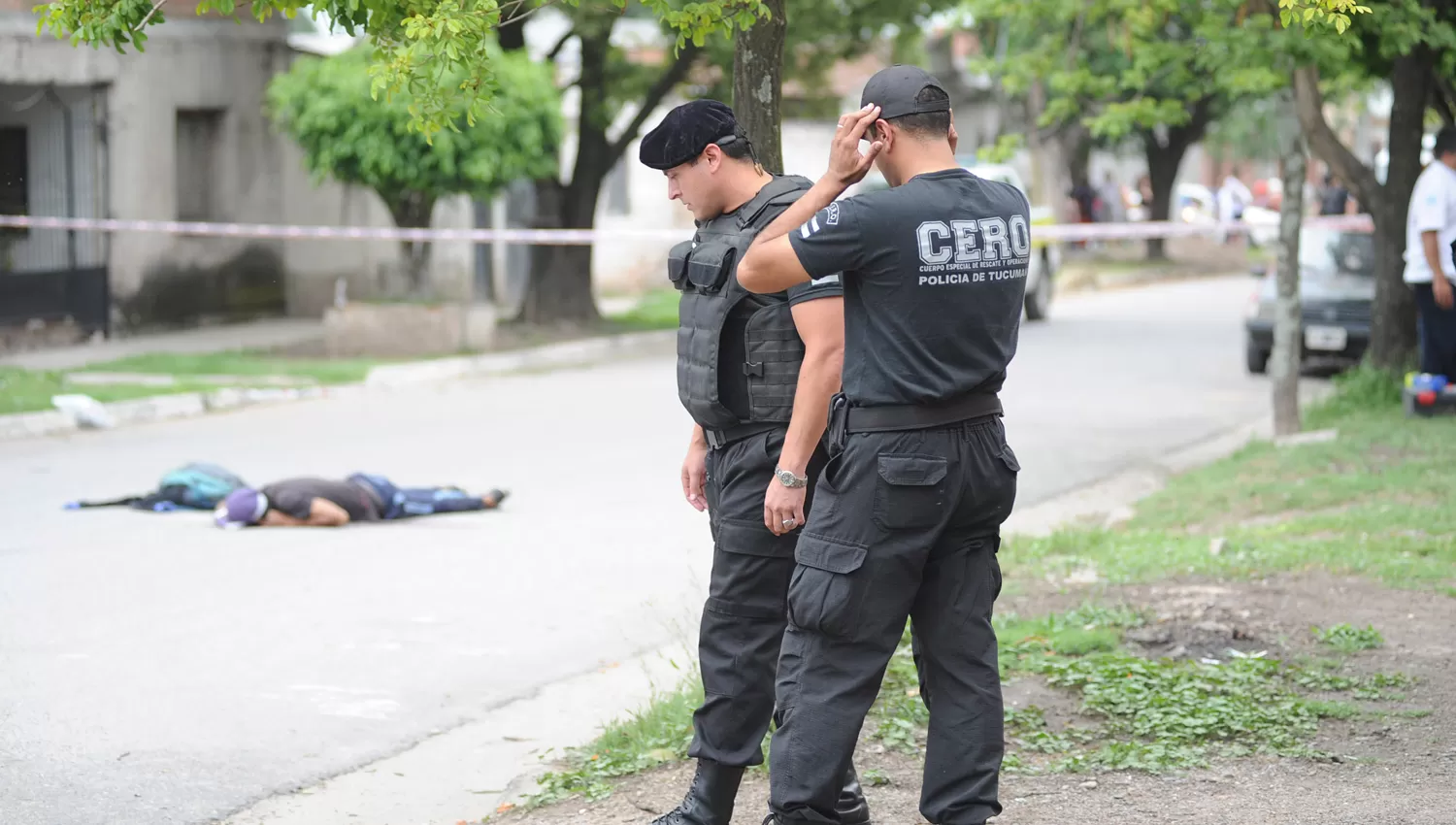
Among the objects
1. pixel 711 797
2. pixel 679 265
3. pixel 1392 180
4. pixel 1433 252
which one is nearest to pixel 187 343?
pixel 1392 180

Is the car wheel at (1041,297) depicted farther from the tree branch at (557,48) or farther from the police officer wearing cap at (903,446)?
the police officer wearing cap at (903,446)

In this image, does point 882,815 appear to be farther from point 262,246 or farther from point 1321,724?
point 262,246

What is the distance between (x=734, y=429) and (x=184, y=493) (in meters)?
5.90

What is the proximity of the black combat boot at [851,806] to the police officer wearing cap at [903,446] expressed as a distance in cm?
47

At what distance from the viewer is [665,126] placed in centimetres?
419

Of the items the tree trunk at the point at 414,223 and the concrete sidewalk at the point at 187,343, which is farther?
the tree trunk at the point at 414,223

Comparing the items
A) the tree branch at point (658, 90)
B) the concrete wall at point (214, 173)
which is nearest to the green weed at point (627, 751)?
the concrete wall at point (214, 173)

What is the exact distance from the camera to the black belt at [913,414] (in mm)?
3701

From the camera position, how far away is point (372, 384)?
15508 millimetres

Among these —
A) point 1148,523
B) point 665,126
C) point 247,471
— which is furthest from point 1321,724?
point 247,471

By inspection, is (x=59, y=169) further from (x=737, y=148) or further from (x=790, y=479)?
(x=790, y=479)

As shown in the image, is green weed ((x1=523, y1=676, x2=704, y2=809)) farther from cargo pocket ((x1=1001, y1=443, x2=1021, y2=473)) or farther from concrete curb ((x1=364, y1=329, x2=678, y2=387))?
concrete curb ((x1=364, y1=329, x2=678, y2=387))

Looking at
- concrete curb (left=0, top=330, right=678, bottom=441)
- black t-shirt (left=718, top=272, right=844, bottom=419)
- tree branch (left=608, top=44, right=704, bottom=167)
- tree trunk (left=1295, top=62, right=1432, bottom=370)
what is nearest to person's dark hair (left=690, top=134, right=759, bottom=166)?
black t-shirt (left=718, top=272, right=844, bottom=419)

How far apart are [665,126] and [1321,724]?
8.77ft
